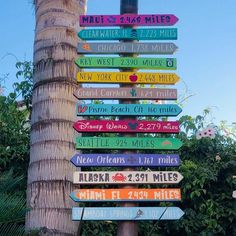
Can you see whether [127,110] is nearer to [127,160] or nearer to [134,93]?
[134,93]

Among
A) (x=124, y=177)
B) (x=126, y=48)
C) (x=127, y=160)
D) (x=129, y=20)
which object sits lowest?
(x=124, y=177)

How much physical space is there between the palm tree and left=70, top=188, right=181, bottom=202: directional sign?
0.31 metres

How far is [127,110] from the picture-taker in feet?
18.7

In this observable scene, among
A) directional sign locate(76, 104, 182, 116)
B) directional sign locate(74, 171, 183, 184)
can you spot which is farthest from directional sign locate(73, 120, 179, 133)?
directional sign locate(74, 171, 183, 184)

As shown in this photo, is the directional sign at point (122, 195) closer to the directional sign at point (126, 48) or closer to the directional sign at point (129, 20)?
the directional sign at point (126, 48)

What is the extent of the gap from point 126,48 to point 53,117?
3.97 feet

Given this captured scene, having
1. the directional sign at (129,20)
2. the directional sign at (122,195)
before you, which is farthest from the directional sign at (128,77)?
the directional sign at (122,195)

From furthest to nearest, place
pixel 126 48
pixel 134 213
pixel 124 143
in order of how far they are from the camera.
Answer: pixel 126 48 → pixel 124 143 → pixel 134 213

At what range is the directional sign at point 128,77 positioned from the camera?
5.81 m

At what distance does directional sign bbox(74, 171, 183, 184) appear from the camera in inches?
212

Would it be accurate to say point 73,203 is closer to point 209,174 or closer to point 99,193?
point 99,193

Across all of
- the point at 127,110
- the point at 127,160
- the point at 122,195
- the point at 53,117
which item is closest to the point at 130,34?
the point at 127,110

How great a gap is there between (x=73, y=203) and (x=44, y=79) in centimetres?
155

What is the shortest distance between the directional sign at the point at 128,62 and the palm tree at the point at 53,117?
319 mm
